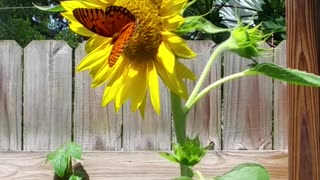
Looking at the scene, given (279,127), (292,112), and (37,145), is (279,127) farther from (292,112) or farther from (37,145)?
(37,145)

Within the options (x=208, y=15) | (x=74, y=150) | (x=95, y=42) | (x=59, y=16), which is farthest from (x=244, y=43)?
(x=59, y=16)

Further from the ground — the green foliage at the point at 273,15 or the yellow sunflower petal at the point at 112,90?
the green foliage at the point at 273,15

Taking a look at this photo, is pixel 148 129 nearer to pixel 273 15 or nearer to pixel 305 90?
pixel 305 90

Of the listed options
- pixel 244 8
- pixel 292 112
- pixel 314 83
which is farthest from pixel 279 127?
pixel 314 83

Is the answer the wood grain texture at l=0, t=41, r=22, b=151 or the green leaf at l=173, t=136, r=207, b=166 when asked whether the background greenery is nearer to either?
the wood grain texture at l=0, t=41, r=22, b=151

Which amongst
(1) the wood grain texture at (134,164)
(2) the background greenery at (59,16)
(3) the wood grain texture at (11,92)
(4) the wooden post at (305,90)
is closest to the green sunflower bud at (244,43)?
(4) the wooden post at (305,90)

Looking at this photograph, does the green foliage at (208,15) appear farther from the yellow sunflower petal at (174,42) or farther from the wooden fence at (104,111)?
the yellow sunflower petal at (174,42)
